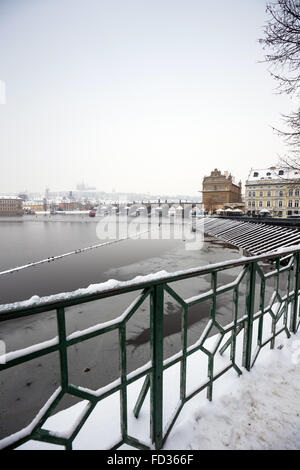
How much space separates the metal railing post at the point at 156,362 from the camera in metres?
1.59

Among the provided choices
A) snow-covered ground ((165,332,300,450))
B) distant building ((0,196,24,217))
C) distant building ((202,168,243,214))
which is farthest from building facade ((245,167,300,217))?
distant building ((0,196,24,217))

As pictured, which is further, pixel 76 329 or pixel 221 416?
pixel 76 329

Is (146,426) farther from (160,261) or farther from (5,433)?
(160,261)

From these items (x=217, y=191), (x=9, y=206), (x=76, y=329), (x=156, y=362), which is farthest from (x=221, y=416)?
(x=9, y=206)

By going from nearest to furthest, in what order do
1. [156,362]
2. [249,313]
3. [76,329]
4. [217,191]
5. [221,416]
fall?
[156,362]
[221,416]
[249,313]
[76,329]
[217,191]

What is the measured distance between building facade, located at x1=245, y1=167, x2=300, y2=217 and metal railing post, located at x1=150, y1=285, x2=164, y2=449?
5471cm

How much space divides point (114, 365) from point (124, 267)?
372 inches

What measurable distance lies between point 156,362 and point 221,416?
39.3 inches

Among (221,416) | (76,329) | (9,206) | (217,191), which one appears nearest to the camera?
(221,416)

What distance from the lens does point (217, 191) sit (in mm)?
68500

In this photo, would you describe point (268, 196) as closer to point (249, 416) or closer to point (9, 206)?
point (249, 416)

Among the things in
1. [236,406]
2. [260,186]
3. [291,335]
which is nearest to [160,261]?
[291,335]

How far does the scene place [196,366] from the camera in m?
2.71

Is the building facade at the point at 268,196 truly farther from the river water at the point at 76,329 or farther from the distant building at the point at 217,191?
the river water at the point at 76,329
